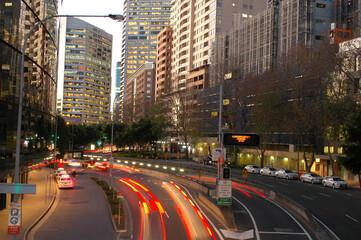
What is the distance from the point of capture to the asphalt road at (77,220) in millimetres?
19670

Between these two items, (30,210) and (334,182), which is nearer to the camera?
(30,210)

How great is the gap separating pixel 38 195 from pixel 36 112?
26.3 ft

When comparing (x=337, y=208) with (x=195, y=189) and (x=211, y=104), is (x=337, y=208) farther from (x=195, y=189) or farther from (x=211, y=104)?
(x=211, y=104)

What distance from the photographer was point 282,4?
80.2 m

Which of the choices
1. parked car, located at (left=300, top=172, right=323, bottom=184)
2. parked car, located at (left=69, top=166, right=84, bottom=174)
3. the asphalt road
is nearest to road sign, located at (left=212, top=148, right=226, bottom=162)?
the asphalt road

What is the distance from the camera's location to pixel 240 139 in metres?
23.5

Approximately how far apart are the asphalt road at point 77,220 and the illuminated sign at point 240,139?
30.0ft

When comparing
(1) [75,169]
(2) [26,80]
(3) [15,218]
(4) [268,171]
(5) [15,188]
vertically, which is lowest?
(1) [75,169]

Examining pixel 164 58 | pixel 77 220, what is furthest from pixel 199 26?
pixel 77 220

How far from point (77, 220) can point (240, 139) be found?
11.9m

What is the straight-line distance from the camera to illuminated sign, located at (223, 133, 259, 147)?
2324 cm

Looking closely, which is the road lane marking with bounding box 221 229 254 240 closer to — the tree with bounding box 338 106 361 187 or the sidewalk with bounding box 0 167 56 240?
the tree with bounding box 338 106 361 187

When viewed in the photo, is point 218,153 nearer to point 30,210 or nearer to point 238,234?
point 238,234

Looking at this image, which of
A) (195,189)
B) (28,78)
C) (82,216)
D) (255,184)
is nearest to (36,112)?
(28,78)
